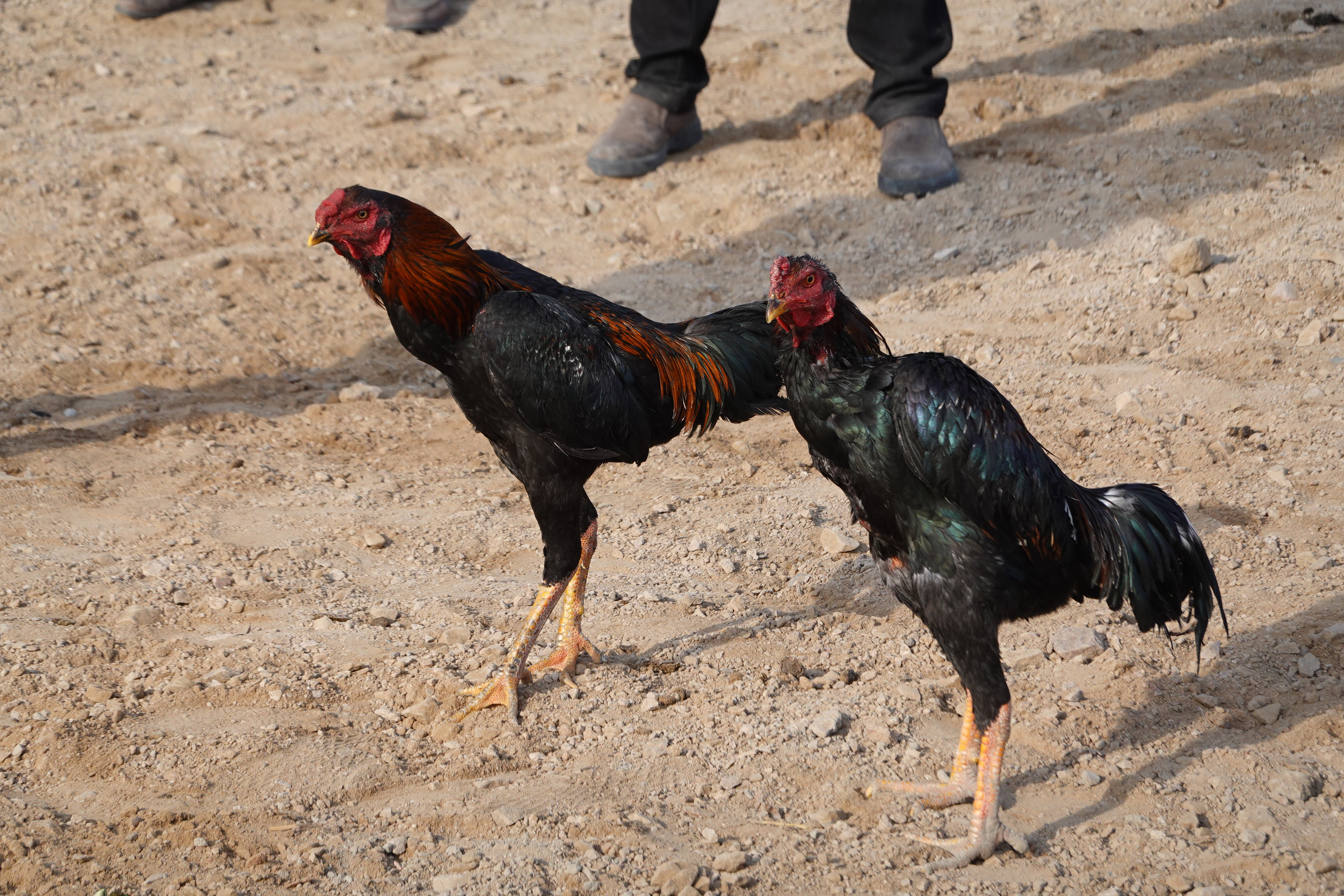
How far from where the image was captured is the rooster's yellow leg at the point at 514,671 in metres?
4.17

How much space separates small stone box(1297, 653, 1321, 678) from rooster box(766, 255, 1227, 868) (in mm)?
829

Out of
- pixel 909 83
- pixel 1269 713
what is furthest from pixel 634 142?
pixel 1269 713

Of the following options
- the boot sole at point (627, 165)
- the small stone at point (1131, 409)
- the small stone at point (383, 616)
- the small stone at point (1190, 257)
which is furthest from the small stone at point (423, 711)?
the boot sole at point (627, 165)

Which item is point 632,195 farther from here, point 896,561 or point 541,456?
point 896,561

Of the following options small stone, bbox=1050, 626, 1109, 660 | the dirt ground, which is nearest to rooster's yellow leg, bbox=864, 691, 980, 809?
the dirt ground

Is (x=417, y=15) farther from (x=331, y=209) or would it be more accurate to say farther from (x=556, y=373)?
(x=556, y=373)

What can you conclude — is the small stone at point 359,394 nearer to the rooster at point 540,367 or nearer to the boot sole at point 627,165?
the rooster at point 540,367

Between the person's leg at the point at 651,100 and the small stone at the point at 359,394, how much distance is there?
2784 mm

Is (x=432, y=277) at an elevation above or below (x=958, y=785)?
above

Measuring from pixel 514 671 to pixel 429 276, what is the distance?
4.69 ft

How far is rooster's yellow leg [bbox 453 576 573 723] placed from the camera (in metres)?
4.17

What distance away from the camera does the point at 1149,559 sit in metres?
3.56

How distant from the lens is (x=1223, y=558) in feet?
16.0

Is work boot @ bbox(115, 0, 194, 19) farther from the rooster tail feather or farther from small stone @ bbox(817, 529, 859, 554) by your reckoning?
the rooster tail feather
